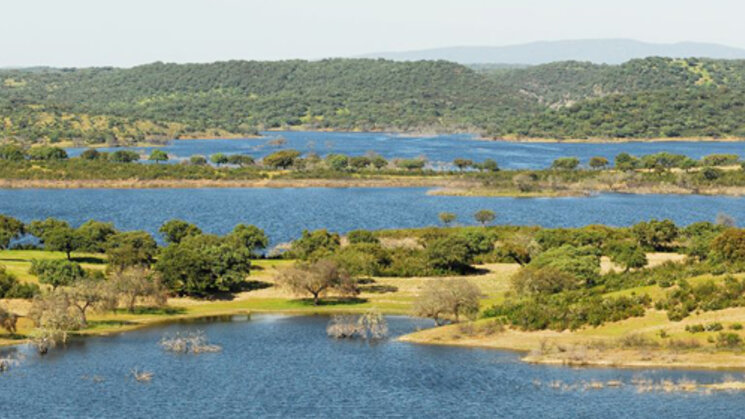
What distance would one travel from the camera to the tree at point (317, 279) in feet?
333

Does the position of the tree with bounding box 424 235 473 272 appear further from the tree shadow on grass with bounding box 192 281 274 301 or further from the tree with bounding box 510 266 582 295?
the tree shadow on grass with bounding box 192 281 274 301

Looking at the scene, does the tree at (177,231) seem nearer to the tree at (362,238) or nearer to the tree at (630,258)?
the tree at (362,238)

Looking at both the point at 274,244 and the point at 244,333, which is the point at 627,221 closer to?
the point at 274,244

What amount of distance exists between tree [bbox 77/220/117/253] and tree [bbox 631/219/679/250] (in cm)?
6590

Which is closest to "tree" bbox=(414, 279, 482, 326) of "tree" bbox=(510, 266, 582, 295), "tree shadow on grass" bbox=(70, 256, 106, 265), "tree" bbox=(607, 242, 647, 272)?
"tree" bbox=(510, 266, 582, 295)

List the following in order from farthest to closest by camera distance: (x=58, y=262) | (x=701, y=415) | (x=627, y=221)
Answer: (x=627, y=221)
(x=58, y=262)
(x=701, y=415)

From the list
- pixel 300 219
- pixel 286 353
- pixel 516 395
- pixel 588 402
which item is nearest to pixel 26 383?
pixel 286 353

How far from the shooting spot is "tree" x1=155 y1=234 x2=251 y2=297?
4086 inches

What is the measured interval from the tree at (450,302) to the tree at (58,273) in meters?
33.5

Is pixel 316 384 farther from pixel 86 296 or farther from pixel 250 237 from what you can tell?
pixel 250 237

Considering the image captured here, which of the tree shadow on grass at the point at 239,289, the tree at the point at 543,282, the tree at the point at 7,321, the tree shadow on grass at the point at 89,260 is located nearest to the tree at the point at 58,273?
the tree at the point at 7,321

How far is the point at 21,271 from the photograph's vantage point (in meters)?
108

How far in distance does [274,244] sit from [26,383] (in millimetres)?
86919

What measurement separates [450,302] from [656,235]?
5198cm
